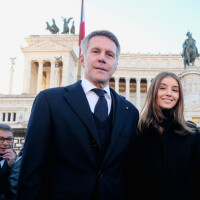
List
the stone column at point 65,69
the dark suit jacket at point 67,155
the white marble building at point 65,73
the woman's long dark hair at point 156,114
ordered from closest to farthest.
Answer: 1. the dark suit jacket at point 67,155
2. the woman's long dark hair at point 156,114
3. the white marble building at point 65,73
4. the stone column at point 65,69

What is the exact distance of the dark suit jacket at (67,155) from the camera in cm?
258

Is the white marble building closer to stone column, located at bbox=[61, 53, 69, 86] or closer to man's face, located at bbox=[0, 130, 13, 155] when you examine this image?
stone column, located at bbox=[61, 53, 69, 86]

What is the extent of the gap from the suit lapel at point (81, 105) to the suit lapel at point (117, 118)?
0.57 ft

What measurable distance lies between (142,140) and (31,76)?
45207mm

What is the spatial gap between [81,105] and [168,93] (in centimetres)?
157

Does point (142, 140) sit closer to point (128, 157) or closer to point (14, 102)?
point (128, 157)

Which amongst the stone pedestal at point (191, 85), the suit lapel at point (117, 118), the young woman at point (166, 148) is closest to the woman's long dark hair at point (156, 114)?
the young woman at point (166, 148)

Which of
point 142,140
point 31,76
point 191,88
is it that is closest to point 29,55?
point 31,76

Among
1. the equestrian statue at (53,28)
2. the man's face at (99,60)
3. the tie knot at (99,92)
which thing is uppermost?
the equestrian statue at (53,28)

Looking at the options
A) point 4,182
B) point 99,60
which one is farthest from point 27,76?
point 99,60

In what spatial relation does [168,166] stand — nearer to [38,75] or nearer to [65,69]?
[65,69]

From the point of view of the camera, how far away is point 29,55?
4659cm

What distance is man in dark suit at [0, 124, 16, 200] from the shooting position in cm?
393

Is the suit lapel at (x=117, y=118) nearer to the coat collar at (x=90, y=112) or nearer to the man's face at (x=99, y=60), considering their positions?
the coat collar at (x=90, y=112)
